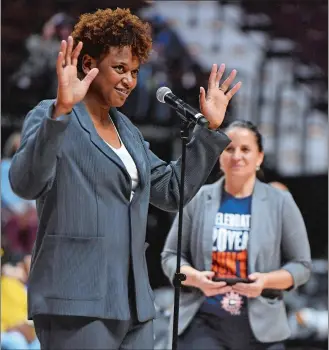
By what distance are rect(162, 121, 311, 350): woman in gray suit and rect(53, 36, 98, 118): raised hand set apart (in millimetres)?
1803

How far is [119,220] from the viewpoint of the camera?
2365 mm

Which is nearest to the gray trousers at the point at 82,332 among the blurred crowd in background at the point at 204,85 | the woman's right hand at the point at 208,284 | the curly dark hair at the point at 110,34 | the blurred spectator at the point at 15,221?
the curly dark hair at the point at 110,34

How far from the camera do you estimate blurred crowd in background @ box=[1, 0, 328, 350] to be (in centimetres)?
549

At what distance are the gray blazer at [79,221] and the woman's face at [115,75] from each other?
0.10 meters

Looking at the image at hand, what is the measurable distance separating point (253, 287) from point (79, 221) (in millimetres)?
1714

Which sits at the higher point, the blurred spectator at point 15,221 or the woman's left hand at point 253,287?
the blurred spectator at point 15,221

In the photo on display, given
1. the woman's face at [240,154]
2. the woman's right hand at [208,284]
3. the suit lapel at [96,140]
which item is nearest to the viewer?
the suit lapel at [96,140]

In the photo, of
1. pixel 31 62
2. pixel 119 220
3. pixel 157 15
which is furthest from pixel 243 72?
pixel 119 220

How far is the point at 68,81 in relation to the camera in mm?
2221

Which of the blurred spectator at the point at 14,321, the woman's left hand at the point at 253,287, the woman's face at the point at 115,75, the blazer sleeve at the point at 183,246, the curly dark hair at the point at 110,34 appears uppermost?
the curly dark hair at the point at 110,34

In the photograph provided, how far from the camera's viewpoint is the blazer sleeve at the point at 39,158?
2.18 m

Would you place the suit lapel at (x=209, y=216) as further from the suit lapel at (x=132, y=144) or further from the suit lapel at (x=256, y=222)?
the suit lapel at (x=132, y=144)

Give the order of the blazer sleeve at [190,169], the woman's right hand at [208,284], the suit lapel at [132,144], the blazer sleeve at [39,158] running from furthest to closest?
the woman's right hand at [208,284] < the blazer sleeve at [190,169] < the suit lapel at [132,144] < the blazer sleeve at [39,158]

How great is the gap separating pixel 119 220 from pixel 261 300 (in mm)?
1779
